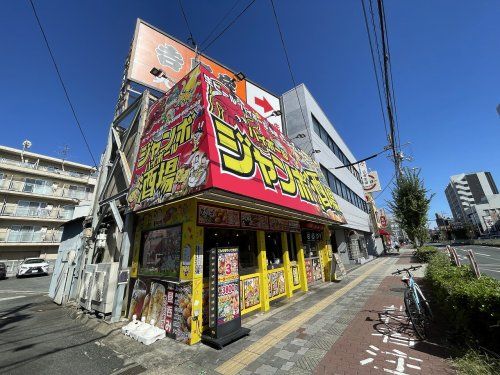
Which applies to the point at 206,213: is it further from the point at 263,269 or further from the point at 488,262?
the point at 488,262

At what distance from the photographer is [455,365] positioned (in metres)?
3.66

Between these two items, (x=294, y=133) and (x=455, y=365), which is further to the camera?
(x=294, y=133)

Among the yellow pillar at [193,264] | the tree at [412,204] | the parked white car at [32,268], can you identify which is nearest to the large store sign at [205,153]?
the yellow pillar at [193,264]

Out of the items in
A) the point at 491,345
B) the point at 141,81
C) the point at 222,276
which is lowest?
the point at 491,345

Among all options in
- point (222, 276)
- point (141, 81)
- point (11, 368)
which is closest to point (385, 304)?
point (222, 276)

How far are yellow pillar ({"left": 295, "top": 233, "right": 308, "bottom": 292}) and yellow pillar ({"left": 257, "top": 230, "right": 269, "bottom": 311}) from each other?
308 cm

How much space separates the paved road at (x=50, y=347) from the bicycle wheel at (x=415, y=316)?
6216 mm

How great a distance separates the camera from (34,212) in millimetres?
30547

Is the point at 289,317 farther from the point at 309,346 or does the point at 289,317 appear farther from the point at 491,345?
the point at 491,345

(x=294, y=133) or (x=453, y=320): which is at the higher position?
(x=294, y=133)

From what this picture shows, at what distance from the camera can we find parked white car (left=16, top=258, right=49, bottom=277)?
23.0 m

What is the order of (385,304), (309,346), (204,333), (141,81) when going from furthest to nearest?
(141,81), (385,304), (204,333), (309,346)

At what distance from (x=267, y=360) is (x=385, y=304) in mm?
5346

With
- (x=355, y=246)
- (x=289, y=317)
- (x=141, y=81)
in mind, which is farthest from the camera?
(x=355, y=246)
